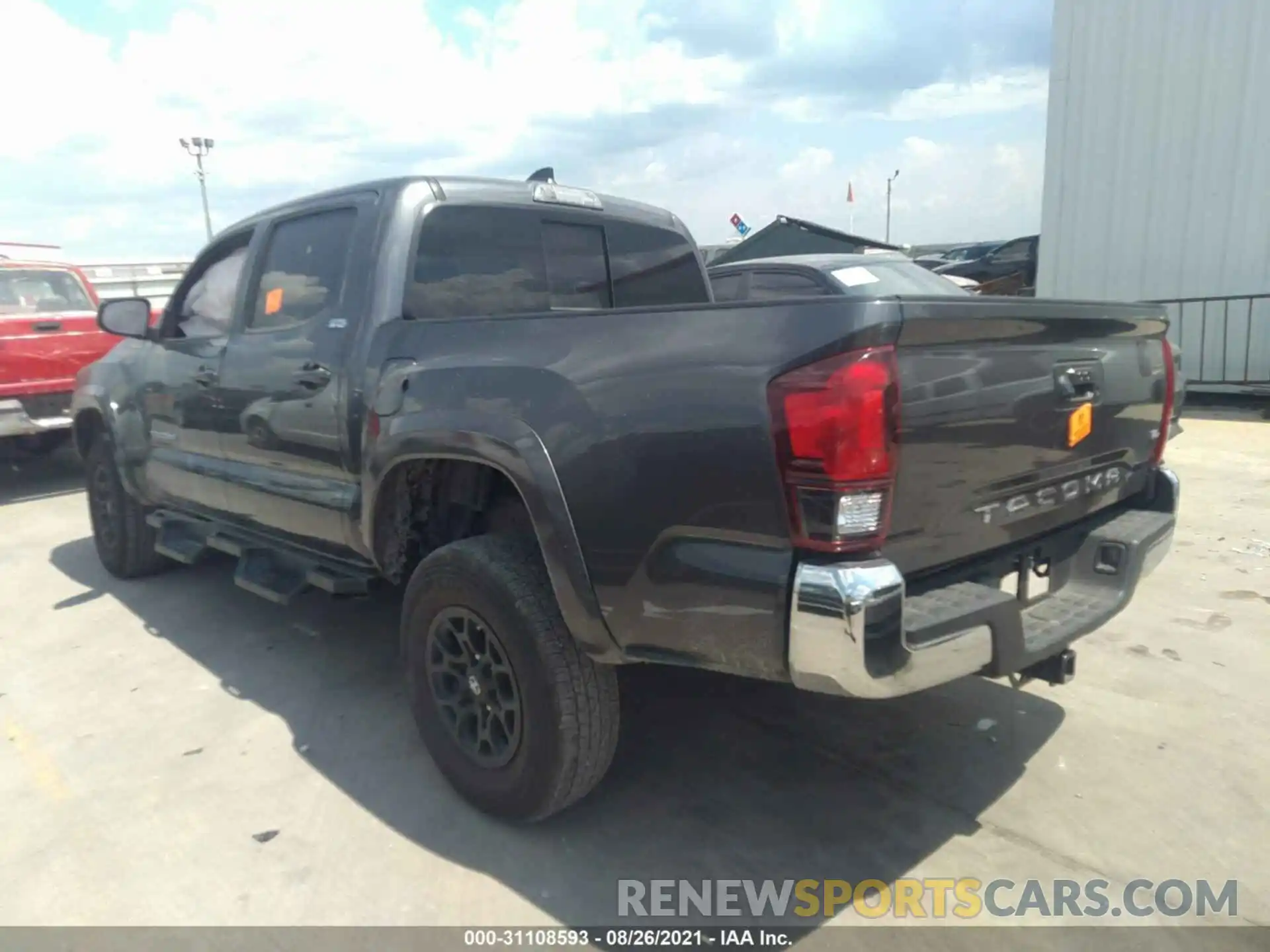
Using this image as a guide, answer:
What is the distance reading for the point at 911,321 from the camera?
6.98 feet

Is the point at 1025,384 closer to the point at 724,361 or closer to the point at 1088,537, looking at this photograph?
the point at 1088,537

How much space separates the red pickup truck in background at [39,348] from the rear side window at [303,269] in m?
4.32

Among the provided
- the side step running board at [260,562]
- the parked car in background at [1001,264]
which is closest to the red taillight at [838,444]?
the side step running board at [260,562]

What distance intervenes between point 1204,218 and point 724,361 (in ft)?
32.9

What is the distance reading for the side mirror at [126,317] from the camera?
15.1 ft

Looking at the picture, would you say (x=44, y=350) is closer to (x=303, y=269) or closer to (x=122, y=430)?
(x=122, y=430)

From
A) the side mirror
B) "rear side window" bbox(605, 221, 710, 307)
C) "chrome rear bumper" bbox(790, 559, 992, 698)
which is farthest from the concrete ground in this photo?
"rear side window" bbox(605, 221, 710, 307)

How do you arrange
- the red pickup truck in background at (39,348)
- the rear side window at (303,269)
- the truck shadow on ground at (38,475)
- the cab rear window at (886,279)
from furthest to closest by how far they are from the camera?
1. the truck shadow on ground at (38,475)
2. the red pickup truck in background at (39,348)
3. the cab rear window at (886,279)
4. the rear side window at (303,269)

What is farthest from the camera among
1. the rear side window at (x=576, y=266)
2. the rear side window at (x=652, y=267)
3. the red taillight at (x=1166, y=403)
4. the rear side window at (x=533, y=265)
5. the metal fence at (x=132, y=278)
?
the metal fence at (x=132, y=278)

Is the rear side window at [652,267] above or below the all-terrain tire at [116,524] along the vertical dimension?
above

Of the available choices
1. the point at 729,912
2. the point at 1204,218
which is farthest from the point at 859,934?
the point at 1204,218

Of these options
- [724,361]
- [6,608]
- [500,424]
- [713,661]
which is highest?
[724,361]

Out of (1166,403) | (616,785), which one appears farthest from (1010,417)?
(616,785)

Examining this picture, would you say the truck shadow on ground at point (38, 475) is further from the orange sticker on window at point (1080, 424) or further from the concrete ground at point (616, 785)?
the orange sticker on window at point (1080, 424)
